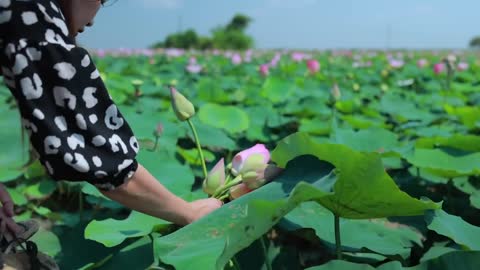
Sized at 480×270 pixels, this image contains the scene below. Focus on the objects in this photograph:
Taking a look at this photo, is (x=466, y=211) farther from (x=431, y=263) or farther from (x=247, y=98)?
(x=247, y=98)

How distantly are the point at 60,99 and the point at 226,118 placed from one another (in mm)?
1554

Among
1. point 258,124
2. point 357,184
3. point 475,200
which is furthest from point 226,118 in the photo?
point 357,184

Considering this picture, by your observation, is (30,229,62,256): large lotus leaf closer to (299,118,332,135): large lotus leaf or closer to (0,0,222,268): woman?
(0,0,222,268): woman

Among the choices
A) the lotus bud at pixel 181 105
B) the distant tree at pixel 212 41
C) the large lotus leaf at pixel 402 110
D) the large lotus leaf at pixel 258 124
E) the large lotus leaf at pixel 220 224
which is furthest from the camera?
the distant tree at pixel 212 41

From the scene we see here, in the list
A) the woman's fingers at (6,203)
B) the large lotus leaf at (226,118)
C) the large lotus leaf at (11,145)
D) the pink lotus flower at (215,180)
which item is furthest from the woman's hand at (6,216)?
the large lotus leaf at (226,118)

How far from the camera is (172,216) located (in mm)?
936

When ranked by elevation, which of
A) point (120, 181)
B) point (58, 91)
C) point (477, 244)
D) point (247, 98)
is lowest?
point (247, 98)

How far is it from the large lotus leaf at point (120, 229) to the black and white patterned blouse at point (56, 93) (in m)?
0.31

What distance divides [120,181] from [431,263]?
425mm

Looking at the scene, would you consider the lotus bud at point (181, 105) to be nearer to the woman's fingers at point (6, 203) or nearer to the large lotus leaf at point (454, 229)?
the woman's fingers at point (6, 203)

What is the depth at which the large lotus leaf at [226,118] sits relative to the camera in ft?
7.45

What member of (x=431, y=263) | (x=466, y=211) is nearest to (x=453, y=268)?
(x=431, y=263)

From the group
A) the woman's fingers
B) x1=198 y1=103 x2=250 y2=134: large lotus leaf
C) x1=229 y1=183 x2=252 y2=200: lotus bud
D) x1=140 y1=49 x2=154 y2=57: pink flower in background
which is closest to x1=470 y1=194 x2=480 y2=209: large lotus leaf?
x1=229 y1=183 x2=252 y2=200: lotus bud

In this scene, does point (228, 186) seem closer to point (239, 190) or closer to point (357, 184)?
point (239, 190)
